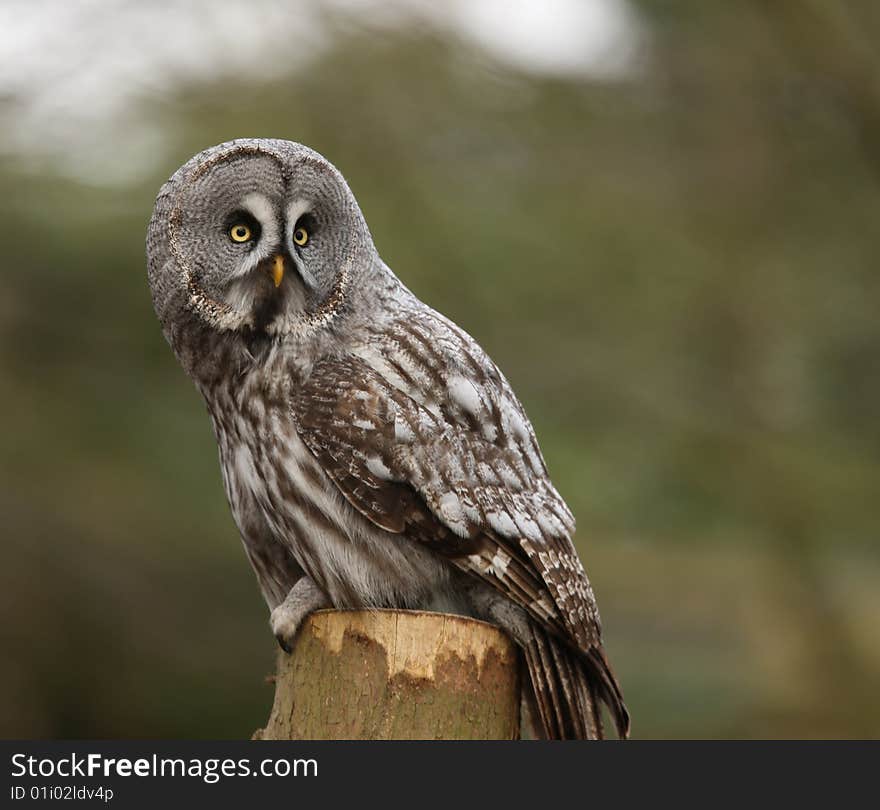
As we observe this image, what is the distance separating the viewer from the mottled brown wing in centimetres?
271

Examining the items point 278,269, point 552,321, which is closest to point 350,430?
point 278,269

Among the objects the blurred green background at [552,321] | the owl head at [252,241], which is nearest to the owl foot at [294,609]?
the owl head at [252,241]

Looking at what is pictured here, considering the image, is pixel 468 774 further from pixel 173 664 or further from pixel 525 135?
pixel 525 135

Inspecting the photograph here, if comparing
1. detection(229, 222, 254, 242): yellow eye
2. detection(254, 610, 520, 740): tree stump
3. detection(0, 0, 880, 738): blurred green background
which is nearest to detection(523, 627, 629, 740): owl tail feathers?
detection(254, 610, 520, 740): tree stump

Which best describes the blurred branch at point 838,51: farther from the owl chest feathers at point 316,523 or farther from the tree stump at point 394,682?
the tree stump at point 394,682

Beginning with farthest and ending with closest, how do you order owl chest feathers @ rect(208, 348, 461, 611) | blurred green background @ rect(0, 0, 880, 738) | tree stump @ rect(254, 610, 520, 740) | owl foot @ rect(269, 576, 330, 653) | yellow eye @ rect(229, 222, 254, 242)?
1. blurred green background @ rect(0, 0, 880, 738)
2. yellow eye @ rect(229, 222, 254, 242)
3. owl chest feathers @ rect(208, 348, 461, 611)
4. owl foot @ rect(269, 576, 330, 653)
5. tree stump @ rect(254, 610, 520, 740)

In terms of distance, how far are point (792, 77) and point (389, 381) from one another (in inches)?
136

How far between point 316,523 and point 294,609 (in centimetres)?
19

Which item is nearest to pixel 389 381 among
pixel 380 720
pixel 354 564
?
pixel 354 564

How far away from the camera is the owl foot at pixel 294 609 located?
2639mm

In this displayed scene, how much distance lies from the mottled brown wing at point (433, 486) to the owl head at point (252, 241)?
17 centimetres

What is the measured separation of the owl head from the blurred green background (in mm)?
2095

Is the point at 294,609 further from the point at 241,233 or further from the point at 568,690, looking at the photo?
the point at 241,233

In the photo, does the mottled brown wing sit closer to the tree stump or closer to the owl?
the owl
